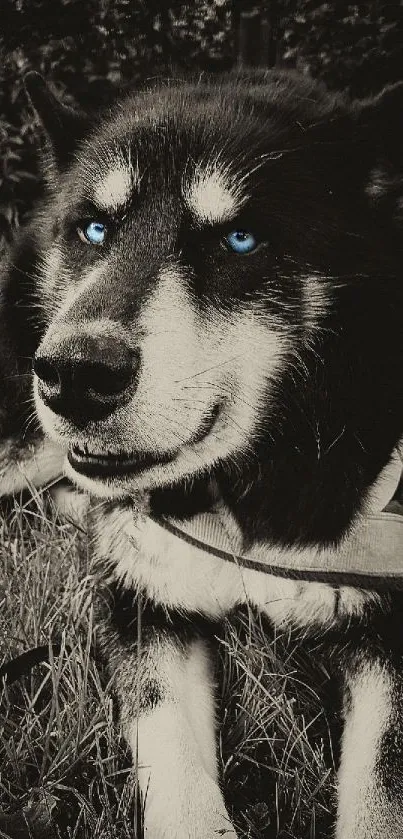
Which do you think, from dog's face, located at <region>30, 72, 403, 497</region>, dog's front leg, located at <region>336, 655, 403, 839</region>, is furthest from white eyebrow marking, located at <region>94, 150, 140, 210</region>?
dog's front leg, located at <region>336, 655, 403, 839</region>

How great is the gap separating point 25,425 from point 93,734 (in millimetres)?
921

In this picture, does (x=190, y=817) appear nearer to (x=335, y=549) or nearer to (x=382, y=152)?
(x=335, y=549)

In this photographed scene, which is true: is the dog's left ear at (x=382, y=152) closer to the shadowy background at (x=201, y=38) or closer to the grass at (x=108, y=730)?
the shadowy background at (x=201, y=38)

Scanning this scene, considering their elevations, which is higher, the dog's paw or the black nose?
the black nose

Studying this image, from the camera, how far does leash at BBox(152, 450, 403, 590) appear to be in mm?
1426

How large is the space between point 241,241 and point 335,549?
24.3 inches

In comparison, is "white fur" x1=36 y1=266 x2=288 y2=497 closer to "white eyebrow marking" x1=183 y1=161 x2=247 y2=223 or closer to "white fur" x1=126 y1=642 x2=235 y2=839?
"white eyebrow marking" x1=183 y1=161 x2=247 y2=223

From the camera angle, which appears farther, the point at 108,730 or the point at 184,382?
the point at 108,730

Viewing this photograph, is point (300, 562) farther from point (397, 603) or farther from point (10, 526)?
point (10, 526)

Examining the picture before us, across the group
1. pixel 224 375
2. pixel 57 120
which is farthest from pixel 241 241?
pixel 57 120

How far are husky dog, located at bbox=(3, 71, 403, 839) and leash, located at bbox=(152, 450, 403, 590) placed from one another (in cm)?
1

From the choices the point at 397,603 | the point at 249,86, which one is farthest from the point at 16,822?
the point at 249,86

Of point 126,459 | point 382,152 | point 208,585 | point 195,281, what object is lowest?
point 208,585

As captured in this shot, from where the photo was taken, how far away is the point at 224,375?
4.15 feet
